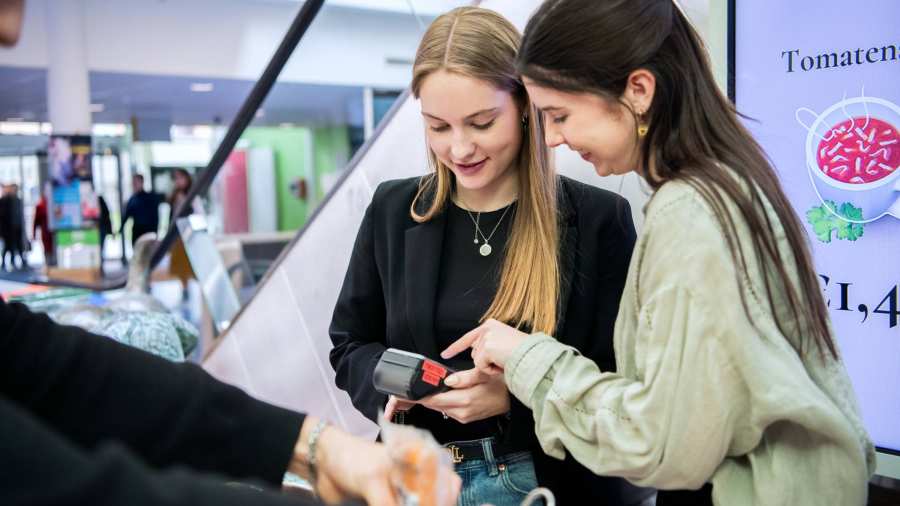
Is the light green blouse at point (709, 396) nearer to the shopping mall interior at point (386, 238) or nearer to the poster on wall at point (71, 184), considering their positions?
the shopping mall interior at point (386, 238)

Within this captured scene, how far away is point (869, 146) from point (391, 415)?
101 centimetres

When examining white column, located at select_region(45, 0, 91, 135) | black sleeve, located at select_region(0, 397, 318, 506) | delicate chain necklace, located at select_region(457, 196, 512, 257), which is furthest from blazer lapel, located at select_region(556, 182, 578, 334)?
white column, located at select_region(45, 0, 91, 135)

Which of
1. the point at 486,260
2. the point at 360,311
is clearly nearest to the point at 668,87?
the point at 486,260

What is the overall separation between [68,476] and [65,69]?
37.3ft

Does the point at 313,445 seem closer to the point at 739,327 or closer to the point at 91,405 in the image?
the point at 91,405

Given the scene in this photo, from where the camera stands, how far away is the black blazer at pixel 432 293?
1.60 meters

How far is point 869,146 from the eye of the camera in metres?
1.52

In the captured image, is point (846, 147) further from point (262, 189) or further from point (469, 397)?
point (262, 189)

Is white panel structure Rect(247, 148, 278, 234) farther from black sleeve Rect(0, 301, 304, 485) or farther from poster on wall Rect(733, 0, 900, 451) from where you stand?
black sleeve Rect(0, 301, 304, 485)

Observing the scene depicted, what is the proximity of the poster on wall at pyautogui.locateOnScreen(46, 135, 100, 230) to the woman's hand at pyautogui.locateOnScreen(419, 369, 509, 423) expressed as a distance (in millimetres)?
8989

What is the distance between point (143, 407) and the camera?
105 cm

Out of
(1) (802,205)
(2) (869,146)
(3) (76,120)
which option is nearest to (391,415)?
(1) (802,205)

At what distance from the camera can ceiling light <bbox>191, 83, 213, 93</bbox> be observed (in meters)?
12.7

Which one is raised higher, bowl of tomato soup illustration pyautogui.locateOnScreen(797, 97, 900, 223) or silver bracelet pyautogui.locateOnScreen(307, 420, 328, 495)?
bowl of tomato soup illustration pyautogui.locateOnScreen(797, 97, 900, 223)
